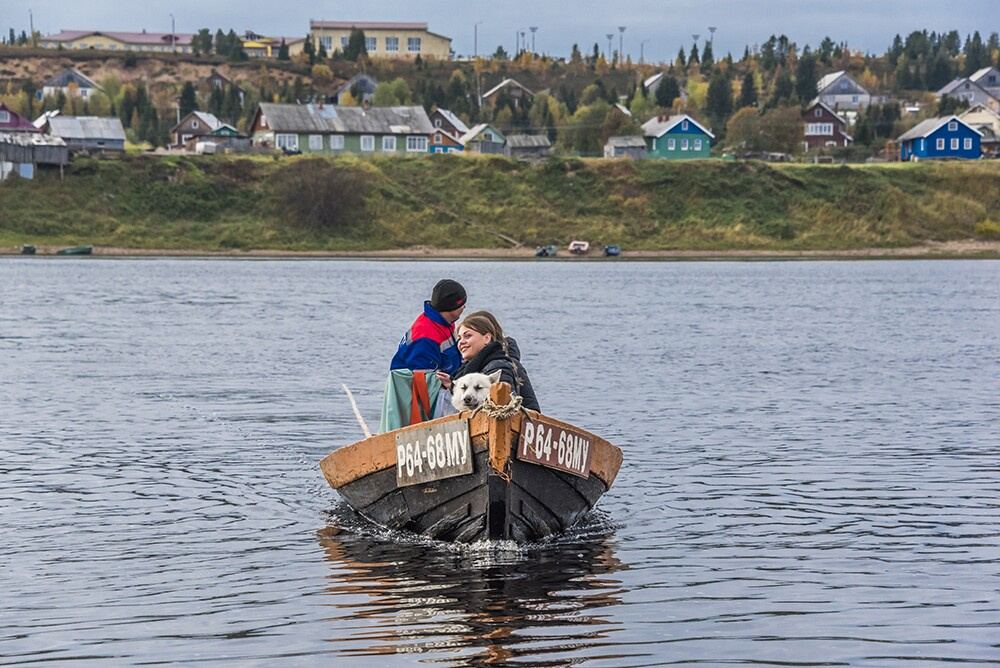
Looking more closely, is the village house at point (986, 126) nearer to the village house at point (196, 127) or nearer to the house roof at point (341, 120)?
the house roof at point (341, 120)

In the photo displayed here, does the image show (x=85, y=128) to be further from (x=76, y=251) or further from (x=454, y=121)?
(x=454, y=121)

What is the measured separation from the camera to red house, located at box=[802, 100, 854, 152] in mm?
167500

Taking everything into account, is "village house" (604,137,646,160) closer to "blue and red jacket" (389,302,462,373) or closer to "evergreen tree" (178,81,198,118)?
"evergreen tree" (178,81,198,118)

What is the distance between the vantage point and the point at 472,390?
1420 cm

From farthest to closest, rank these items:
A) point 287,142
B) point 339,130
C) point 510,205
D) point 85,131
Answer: point 85,131, point 339,130, point 287,142, point 510,205

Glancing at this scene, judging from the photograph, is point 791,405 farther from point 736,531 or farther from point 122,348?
point 122,348

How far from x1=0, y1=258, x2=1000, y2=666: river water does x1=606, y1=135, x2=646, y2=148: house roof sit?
326 feet

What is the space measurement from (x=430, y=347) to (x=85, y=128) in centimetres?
13284

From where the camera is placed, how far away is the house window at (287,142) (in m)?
137

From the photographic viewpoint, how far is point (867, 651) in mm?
11516

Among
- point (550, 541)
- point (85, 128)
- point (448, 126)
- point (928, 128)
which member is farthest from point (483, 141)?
point (550, 541)

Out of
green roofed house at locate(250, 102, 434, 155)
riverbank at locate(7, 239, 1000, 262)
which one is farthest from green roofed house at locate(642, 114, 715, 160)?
riverbank at locate(7, 239, 1000, 262)

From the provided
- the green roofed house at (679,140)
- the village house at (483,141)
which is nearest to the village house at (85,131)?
the village house at (483,141)

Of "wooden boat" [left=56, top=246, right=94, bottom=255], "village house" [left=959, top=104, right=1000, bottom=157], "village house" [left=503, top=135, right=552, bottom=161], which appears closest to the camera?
"wooden boat" [left=56, top=246, right=94, bottom=255]
